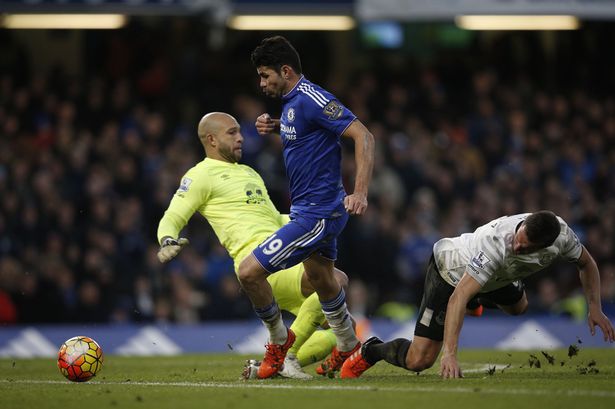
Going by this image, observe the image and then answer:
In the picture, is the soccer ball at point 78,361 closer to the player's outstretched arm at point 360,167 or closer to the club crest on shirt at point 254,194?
the club crest on shirt at point 254,194

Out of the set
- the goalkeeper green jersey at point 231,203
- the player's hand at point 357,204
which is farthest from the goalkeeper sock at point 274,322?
the player's hand at point 357,204

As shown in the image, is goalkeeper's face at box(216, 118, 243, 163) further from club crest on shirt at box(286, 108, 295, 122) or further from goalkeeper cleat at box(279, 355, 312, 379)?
goalkeeper cleat at box(279, 355, 312, 379)

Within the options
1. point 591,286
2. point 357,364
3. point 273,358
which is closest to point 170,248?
point 273,358

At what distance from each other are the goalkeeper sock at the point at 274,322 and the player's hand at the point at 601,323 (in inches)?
89.1

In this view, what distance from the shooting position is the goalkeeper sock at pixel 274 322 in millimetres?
8859

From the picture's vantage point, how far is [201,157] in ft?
61.0

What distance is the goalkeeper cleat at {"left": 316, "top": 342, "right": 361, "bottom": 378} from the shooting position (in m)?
9.24

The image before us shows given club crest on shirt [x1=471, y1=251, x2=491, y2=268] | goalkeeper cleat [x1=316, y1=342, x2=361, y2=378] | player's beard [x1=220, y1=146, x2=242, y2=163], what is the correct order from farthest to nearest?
player's beard [x1=220, y1=146, x2=242, y2=163], goalkeeper cleat [x1=316, y1=342, x2=361, y2=378], club crest on shirt [x1=471, y1=251, x2=491, y2=268]

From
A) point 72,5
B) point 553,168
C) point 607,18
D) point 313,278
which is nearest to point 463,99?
point 553,168

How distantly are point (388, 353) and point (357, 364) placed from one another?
30cm

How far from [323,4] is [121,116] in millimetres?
3778

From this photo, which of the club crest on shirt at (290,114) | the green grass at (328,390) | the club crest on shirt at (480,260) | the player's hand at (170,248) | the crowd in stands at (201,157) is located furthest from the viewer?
the crowd in stands at (201,157)

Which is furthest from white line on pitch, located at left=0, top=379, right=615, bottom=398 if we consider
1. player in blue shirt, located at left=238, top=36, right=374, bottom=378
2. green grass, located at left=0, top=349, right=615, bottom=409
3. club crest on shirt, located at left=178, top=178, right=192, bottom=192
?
club crest on shirt, located at left=178, top=178, right=192, bottom=192

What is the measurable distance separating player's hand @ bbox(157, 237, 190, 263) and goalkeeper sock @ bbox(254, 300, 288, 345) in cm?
80
